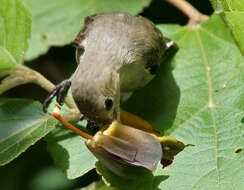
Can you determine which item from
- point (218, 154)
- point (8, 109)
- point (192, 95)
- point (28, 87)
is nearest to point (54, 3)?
point (28, 87)

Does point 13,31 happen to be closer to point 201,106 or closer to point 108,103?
point 108,103

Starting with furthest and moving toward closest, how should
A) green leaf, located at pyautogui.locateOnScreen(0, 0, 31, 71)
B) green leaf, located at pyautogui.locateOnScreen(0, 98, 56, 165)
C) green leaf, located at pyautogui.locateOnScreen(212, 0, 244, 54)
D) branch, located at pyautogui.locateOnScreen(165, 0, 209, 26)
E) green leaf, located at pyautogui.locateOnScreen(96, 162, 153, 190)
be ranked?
branch, located at pyautogui.locateOnScreen(165, 0, 209, 26), green leaf, located at pyautogui.locateOnScreen(0, 0, 31, 71), green leaf, located at pyautogui.locateOnScreen(0, 98, 56, 165), green leaf, located at pyautogui.locateOnScreen(96, 162, 153, 190), green leaf, located at pyautogui.locateOnScreen(212, 0, 244, 54)

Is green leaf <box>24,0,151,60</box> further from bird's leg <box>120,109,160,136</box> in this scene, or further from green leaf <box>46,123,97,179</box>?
bird's leg <box>120,109,160,136</box>

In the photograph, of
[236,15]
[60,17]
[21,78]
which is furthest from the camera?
[60,17]

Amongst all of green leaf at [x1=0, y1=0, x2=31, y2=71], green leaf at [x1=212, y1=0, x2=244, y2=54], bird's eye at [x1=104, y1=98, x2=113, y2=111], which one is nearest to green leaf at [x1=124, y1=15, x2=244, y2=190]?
bird's eye at [x1=104, y1=98, x2=113, y2=111]

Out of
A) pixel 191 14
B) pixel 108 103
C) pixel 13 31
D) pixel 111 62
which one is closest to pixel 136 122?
pixel 108 103

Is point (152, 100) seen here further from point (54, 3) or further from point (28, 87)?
point (28, 87)
